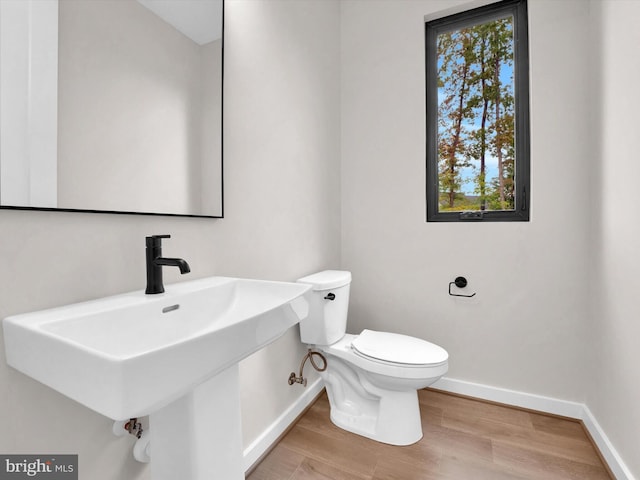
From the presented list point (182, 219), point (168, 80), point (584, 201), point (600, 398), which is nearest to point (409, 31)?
point (584, 201)

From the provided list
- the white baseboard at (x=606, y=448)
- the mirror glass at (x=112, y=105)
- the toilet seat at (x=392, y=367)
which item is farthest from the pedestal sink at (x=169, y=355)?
the white baseboard at (x=606, y=448)

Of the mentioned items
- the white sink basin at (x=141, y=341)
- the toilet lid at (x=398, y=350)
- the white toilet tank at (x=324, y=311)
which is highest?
the white sink basin at (x=141, y=341)

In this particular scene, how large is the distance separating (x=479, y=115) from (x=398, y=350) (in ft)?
4.88

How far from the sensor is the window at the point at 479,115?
1847mm

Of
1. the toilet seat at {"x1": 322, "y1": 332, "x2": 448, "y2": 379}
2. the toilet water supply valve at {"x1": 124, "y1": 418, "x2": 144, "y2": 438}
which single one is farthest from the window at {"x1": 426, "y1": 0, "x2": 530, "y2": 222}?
the toilet water supply valve at {"x1": 124, "y1": 418, "x2": 144, "y2": 438}

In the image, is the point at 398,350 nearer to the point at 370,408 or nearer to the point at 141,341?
the point at 370,408

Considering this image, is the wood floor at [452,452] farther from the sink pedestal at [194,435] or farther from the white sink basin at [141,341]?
the white sink basin at [141,341]

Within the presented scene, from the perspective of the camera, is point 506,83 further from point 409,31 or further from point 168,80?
point 168,80

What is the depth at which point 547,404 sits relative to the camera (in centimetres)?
176

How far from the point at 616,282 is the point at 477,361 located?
85cm

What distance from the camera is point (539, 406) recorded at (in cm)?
178

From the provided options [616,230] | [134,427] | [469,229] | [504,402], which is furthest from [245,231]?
[504,402]

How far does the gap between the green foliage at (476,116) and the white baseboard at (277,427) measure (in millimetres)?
1377

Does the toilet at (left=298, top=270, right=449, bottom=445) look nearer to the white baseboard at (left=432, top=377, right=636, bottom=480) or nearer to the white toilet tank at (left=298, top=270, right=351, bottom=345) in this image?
the white toilet tank at (left=298, top=270, right=351, bottom=345)
